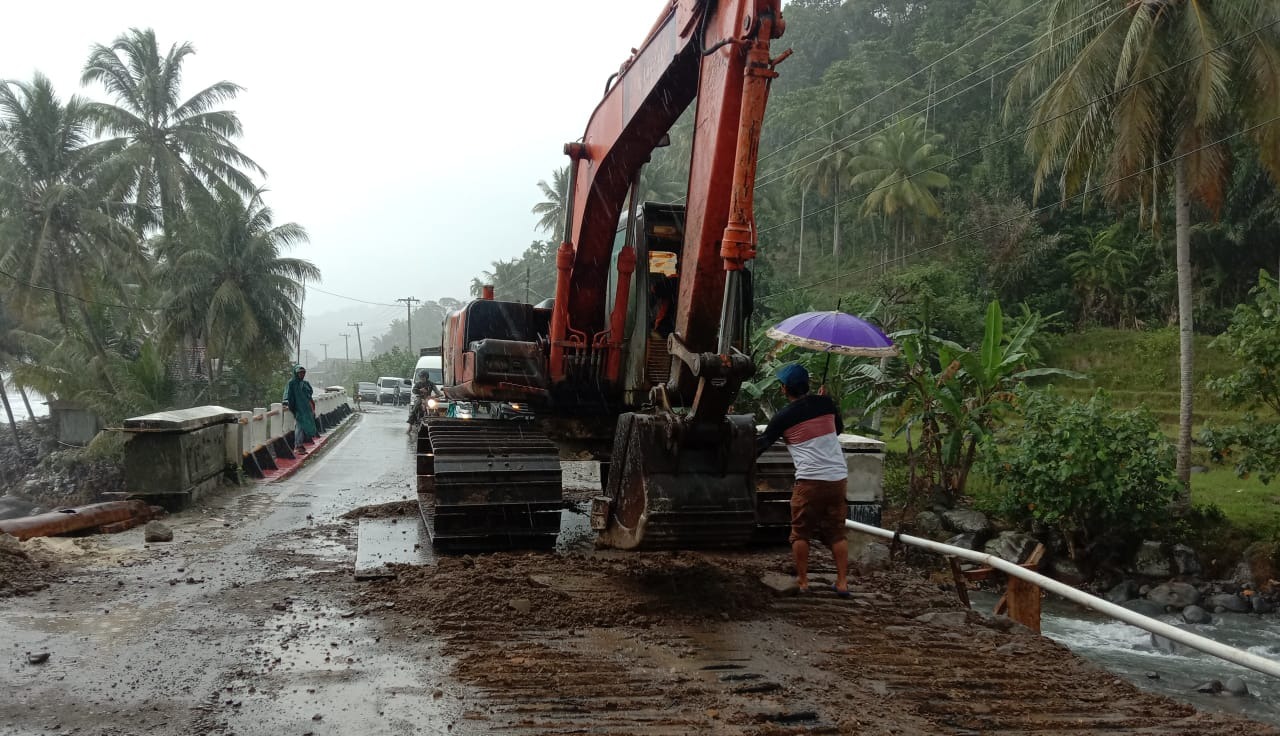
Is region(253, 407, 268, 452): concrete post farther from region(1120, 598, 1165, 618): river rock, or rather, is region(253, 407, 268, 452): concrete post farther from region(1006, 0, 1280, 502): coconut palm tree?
region(1006, 0, 1280, 502): coconut palm tree

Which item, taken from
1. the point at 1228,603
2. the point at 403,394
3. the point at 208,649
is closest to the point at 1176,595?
the point at 1228,603

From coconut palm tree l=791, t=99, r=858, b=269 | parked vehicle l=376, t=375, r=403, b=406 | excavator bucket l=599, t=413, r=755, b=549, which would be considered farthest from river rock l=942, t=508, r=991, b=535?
parked vehicle l=376, t=375, r=403, b=406

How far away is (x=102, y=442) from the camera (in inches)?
933

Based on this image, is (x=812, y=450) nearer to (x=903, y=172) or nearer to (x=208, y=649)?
(x=208, y=649)

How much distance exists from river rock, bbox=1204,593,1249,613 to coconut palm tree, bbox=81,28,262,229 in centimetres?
3687

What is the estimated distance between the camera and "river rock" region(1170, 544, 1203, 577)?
43.9ft

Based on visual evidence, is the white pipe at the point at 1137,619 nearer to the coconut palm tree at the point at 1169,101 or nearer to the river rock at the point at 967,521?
the river rock at the point at 967,521

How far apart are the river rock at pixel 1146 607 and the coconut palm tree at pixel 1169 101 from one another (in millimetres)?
3116

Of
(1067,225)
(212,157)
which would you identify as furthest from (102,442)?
(1067,225)

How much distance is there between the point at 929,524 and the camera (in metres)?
15.0

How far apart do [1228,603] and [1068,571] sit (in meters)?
2.02

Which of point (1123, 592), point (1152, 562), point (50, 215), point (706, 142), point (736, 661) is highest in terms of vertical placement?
point (50, 215)

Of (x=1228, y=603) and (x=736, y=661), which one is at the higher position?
(x=736, y=661)

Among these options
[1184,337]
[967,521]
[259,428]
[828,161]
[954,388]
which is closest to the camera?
[967,521]
